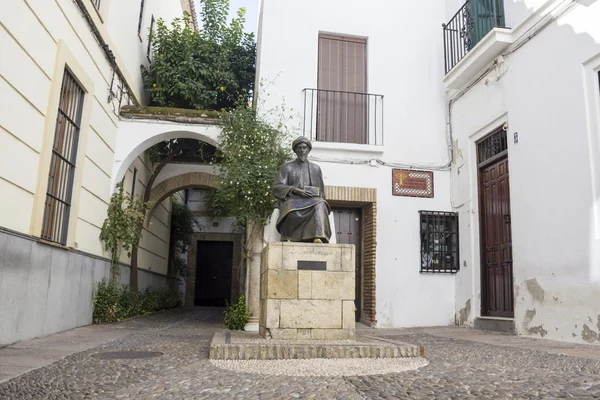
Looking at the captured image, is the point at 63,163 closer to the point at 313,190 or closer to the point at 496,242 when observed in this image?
A: the point at 313,190

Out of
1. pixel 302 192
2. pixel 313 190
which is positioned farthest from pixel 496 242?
pixel 302 192

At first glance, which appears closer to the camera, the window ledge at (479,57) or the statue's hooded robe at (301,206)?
the statue's hooded robe at (301,206)

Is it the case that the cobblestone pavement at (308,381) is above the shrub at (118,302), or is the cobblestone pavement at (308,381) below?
below

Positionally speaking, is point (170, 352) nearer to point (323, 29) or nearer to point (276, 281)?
point (276, 281)

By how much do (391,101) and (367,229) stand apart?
7.30 ft

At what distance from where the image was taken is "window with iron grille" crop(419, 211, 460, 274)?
8.03 metres

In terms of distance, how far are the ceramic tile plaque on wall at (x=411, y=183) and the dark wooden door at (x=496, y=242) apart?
0.89 metres

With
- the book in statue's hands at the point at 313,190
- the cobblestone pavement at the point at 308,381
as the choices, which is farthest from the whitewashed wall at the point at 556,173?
the book in statue's hands at the point at 313,190

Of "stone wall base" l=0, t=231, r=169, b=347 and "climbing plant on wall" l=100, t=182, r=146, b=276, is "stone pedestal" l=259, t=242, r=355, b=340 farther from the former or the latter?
"climbing plant on wall" l=100, t=182, r=146, b=276

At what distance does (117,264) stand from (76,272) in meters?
1.77

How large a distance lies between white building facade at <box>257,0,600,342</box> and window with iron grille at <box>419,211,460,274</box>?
0.08 feet

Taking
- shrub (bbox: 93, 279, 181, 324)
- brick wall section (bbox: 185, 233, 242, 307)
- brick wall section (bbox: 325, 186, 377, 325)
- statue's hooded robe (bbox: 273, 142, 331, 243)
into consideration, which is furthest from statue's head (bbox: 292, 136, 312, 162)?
brick wall section (bbox: 185, 233, 242, 307)

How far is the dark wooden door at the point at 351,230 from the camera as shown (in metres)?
8.46

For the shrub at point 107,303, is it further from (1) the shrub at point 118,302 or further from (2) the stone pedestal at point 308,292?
(2) the stone pedestal at point 308,292
